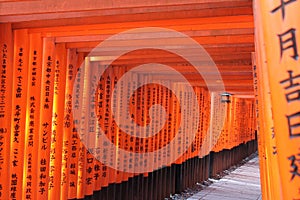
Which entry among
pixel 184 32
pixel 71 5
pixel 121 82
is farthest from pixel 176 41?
pixel 121 82

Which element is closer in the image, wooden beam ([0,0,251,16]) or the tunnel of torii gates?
the tunnel of torii gates

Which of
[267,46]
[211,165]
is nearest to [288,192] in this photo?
[267,46]

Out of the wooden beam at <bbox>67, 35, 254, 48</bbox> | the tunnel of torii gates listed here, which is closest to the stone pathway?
the tunnel of torii gates

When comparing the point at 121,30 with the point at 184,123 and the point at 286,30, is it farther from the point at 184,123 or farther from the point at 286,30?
the point at 184,123

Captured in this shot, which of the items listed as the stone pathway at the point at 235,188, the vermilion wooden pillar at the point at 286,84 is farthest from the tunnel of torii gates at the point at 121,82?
the stone pathway at the point at 235,188

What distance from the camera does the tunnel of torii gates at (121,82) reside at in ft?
5.43

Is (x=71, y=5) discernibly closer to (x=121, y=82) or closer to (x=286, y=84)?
(x=286, y=84)

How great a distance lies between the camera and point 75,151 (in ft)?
23.7

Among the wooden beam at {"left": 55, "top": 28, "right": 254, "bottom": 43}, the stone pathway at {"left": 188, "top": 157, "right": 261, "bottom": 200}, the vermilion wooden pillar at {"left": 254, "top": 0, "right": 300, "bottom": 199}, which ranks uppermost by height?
the wooden beam at {"left": 55, "top": 28, "right": 254, "bottom": 43}

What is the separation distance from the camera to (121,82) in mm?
8867

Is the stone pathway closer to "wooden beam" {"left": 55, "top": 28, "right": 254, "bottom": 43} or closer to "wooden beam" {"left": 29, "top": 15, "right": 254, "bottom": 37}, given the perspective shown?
"wooden beam" {"left": 55, "top": 28, "right": 254, "bottom": 43}

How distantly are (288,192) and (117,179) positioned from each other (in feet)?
A: 25.4

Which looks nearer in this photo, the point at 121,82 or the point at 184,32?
the point at 184,32

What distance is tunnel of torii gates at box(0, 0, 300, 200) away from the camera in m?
1.65
